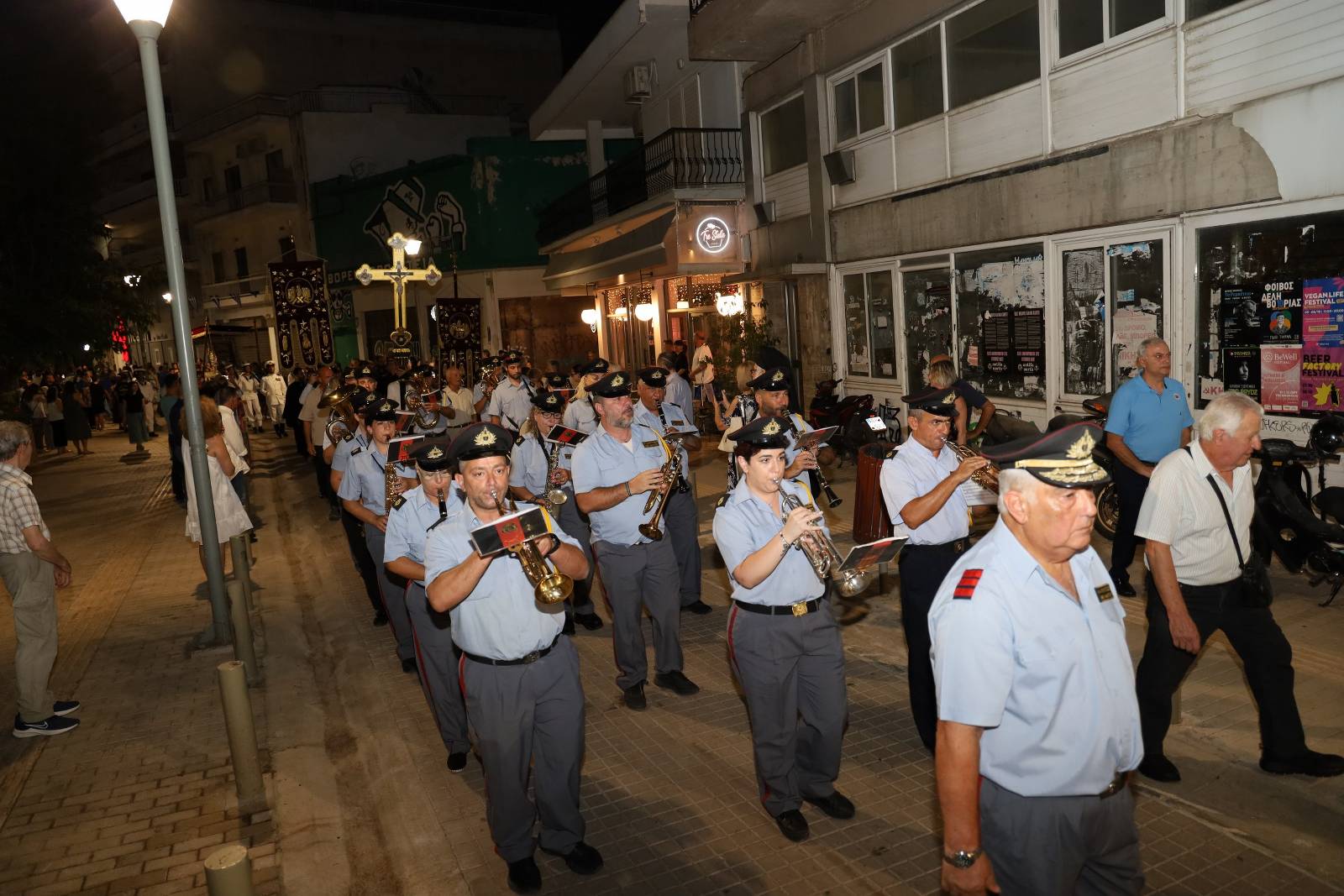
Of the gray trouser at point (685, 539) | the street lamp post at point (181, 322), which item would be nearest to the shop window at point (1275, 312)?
the gray trouser at point (685, 539)

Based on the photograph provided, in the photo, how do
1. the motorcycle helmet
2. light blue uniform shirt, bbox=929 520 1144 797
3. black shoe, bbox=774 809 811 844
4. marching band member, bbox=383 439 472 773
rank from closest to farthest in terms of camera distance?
light blue uniform shirt, bbox=929 520 1144 797 → black shoe, bbox=774 809 811 844 → marching band member, bbox=383 439 472 773 → the motorcycle helmet

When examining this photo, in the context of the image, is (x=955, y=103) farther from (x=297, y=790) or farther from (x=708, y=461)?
(x=297, y=790)

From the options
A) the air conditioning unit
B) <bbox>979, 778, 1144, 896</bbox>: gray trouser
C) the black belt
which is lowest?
<bbox>979, 778, 1144, 896</bbox>: gray trouser

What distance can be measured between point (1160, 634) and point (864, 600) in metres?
3.66

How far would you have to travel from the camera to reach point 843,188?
15641 millimetres

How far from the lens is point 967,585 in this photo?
282 cm

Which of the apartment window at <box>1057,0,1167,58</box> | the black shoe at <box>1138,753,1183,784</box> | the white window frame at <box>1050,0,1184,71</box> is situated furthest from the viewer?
the apartment window at <box>1057,0,1167,58</box>

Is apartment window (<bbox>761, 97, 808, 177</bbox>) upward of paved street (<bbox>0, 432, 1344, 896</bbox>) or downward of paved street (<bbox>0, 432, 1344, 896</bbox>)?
upward

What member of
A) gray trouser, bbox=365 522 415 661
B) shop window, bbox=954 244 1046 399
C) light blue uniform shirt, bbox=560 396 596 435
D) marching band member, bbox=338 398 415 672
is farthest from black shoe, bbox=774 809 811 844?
shop window, bbox=954 244 1046 399

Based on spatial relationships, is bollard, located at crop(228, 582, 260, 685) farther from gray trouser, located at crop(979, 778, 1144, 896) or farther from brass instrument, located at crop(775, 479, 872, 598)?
gray trouser, located at crop(979, 778, 1144, 896)

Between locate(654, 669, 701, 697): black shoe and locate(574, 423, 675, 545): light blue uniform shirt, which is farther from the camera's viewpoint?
locate(654, 669, 701, 697): black shoe

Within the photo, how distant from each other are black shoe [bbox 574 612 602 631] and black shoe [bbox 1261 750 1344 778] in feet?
16.8

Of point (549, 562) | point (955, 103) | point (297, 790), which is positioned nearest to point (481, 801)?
point (297, 790)

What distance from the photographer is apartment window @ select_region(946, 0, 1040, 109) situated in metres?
11.5
